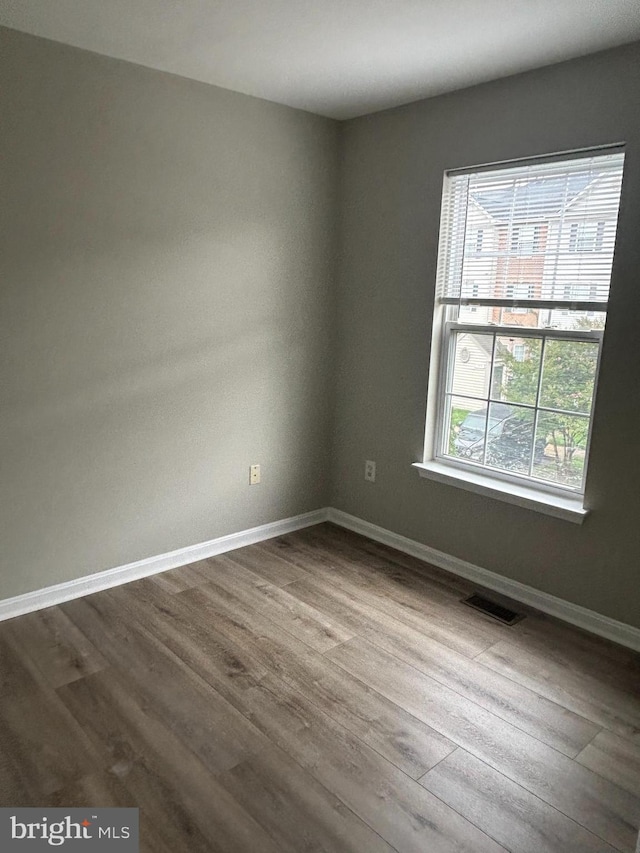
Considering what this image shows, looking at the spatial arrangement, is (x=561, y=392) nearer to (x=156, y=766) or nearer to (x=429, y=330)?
(x=429, y=330)

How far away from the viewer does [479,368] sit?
3076 mm

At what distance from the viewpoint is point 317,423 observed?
12.3 feet

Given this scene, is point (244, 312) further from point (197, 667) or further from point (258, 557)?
point (197, 667)

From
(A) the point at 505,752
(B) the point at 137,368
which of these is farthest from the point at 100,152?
(A) the point at 505,752

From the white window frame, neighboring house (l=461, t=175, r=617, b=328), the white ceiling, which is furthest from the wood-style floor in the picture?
the white ceiling

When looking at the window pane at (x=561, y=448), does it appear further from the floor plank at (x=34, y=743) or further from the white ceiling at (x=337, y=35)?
the floor plank at (x=34, y=743)

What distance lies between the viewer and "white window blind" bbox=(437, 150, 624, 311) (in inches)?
101

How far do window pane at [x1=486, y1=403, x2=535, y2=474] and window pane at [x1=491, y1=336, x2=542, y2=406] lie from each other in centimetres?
6

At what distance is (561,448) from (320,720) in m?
1.57

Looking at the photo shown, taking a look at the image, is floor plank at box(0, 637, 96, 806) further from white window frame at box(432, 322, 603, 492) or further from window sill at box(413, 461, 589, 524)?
A: white window frame at box(432, 322, 603, 492)

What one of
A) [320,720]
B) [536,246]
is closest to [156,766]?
[320,720]

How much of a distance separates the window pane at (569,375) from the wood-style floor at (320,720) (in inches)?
38.7

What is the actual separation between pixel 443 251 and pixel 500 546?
58.5 inches

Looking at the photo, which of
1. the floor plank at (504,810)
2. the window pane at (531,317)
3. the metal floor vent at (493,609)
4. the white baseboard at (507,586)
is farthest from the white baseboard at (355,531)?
the window pane at (531,317)
